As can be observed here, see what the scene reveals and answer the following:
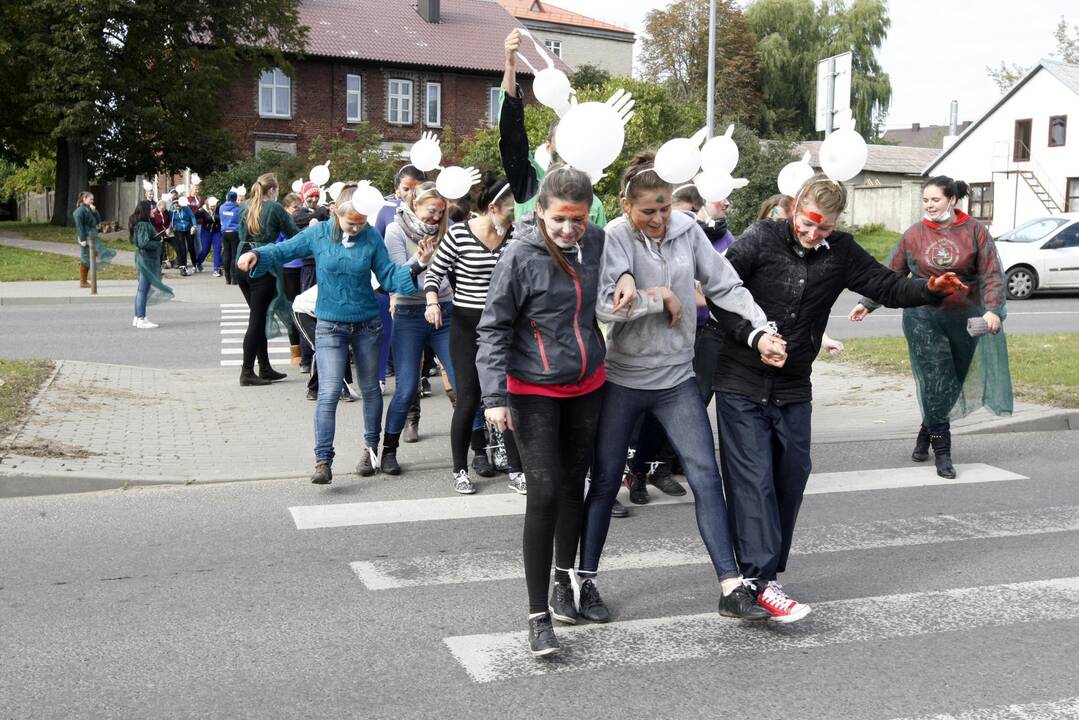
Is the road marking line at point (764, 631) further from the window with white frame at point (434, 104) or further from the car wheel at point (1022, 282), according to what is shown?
the window with white frame at point (434, 104)

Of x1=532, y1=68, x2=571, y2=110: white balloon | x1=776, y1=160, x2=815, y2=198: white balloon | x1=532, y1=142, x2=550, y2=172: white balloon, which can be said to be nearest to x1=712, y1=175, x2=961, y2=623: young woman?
x1=776, y1=160, x2=815, y2=198: white balloon

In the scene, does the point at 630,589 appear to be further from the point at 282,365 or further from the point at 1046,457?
the point at 282,365

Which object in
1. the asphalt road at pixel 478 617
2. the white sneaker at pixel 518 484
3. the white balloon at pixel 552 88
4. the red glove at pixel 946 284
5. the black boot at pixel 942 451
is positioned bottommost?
the asphalt road at pixel 478 617

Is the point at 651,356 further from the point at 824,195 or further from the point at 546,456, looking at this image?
the point at 824,195

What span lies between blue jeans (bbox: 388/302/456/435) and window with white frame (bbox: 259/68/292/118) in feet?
150

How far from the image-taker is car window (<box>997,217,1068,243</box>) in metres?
24.1

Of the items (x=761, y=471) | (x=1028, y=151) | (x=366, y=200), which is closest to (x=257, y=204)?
(x=366, y=200)

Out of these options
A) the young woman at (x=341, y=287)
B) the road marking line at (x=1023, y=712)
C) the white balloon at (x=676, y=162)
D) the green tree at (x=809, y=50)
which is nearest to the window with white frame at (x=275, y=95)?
the green tree at (x=809, y=50)

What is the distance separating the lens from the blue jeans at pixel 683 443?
15.3 feet

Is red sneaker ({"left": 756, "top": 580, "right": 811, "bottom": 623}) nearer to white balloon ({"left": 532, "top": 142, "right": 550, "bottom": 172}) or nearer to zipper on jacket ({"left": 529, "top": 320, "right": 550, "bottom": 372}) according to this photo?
zipper on jacket ({"left": 529, "top": 320, "right": 550, "bottom": 372})

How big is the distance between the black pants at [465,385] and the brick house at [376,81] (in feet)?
141

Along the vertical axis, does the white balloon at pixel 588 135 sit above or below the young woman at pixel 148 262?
above

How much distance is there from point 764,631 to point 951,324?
3678 millimetres

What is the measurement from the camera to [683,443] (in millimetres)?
4652
